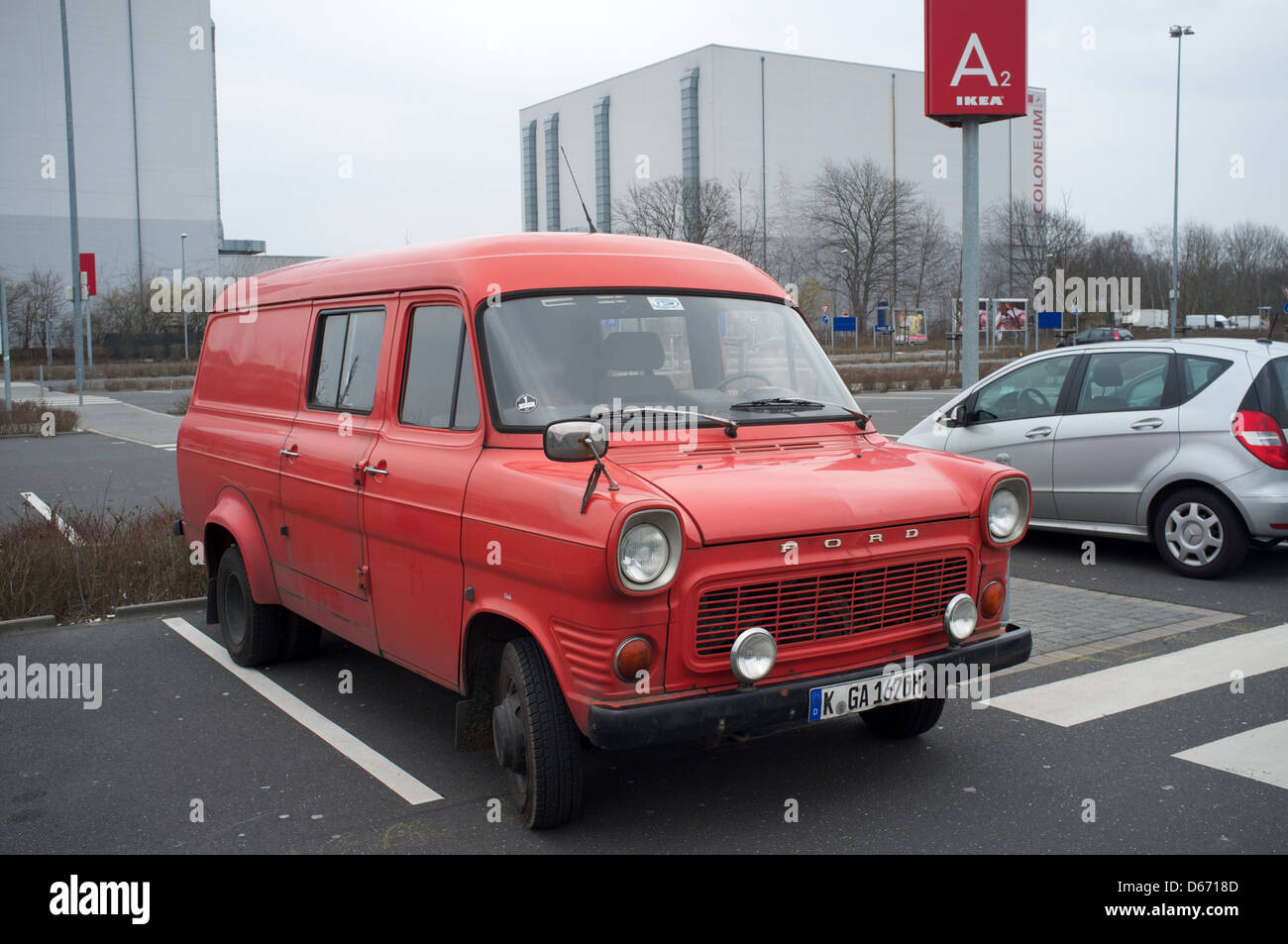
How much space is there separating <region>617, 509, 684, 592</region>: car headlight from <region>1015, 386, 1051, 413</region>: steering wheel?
6805 mm

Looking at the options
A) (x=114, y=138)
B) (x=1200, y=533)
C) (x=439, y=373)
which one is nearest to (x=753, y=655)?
(x=439, y=373)

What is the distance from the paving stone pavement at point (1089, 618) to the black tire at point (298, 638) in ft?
13.4

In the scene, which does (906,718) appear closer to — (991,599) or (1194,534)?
(991,599)

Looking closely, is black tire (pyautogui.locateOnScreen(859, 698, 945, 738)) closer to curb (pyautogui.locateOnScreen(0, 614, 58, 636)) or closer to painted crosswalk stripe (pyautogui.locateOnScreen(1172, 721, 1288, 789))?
painted crosswalk stripe (pyautogui.locateOnScreen(1172, 721, 1288, 789))

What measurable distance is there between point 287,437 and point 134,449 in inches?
662

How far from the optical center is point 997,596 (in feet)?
16.0

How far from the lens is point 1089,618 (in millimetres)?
7734

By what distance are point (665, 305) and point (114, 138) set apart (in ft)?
243

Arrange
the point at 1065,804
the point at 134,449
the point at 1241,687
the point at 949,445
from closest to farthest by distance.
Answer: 1. the point at 1065,804
2. the point at 1241,687
3. the point at 949,445
4. the point at 134,449
